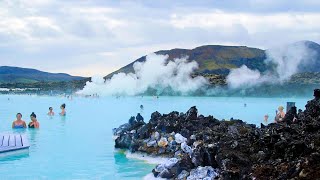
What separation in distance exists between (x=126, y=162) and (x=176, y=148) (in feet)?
6.26

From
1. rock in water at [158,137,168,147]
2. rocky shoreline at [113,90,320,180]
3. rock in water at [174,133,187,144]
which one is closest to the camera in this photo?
rocky shoreline at [113,90,320,180]

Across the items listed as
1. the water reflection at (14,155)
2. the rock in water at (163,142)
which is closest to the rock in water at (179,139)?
the rock in water at (163,142)

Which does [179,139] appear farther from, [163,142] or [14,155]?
[14,155]

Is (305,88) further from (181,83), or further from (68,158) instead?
(68,158)

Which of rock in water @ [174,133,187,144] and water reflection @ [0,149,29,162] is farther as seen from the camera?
water reflection @ [0,149,29,162]

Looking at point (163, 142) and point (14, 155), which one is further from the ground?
point (163, 142)

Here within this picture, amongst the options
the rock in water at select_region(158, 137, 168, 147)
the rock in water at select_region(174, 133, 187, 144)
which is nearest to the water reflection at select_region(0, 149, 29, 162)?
the rock in water at select_region(158, 137, 168, 147)

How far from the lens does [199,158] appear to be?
46.6ft

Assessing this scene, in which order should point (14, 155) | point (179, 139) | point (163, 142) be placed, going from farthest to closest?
point (14, 155) < point (163, 142) < point (179, 139)

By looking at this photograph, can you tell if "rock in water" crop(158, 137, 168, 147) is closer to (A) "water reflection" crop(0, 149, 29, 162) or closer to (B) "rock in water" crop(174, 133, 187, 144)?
(B) "rock in water" crop(174, 133, 187, 144)

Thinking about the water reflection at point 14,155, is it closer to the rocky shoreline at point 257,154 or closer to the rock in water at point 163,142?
the rock in water at point 163,142

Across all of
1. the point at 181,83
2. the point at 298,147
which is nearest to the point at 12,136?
the point at 298,147

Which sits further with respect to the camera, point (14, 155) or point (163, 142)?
point (14, 155)

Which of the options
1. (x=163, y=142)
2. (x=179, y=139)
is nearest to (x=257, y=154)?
(x=179, y=139)
